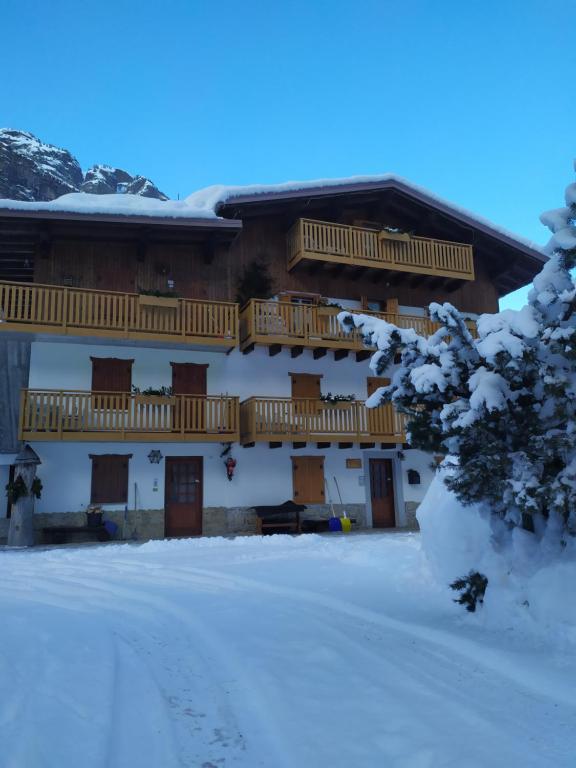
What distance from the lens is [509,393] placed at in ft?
16.8

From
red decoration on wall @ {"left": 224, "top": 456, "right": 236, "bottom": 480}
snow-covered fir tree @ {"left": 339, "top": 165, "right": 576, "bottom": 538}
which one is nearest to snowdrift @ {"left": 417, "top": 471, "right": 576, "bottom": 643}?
snow-covered fir tree @ {"left": 339, "top": 165, "right": 576, "bottom": 538}

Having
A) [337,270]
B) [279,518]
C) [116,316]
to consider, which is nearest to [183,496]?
[279,518]

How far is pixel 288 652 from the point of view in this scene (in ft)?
15.3

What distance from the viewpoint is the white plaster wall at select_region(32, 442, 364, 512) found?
15352mm

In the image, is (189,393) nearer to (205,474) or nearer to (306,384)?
(205,474)

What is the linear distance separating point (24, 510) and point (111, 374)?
4.25m

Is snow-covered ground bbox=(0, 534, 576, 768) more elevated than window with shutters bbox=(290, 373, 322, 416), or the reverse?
window with shutters bbox=(290, 373, 322, 416)

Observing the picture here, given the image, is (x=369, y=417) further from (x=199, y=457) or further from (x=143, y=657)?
(x=143, y=657)

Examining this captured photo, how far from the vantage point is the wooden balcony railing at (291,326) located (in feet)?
56.5

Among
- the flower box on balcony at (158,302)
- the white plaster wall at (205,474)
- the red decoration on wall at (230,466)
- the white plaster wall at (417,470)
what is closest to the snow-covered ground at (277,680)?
the white plaster wall at (205,474)

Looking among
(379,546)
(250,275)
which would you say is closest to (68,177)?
(250,275)

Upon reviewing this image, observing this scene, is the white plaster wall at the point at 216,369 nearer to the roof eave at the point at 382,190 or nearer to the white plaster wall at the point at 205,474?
the white plaster wall at the point at 205,474

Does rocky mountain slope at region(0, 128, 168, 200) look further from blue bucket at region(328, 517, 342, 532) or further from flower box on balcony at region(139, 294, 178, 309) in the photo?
blue bucket at region(328, 517, 342, 532)

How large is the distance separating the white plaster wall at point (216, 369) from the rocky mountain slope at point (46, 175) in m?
46.7
